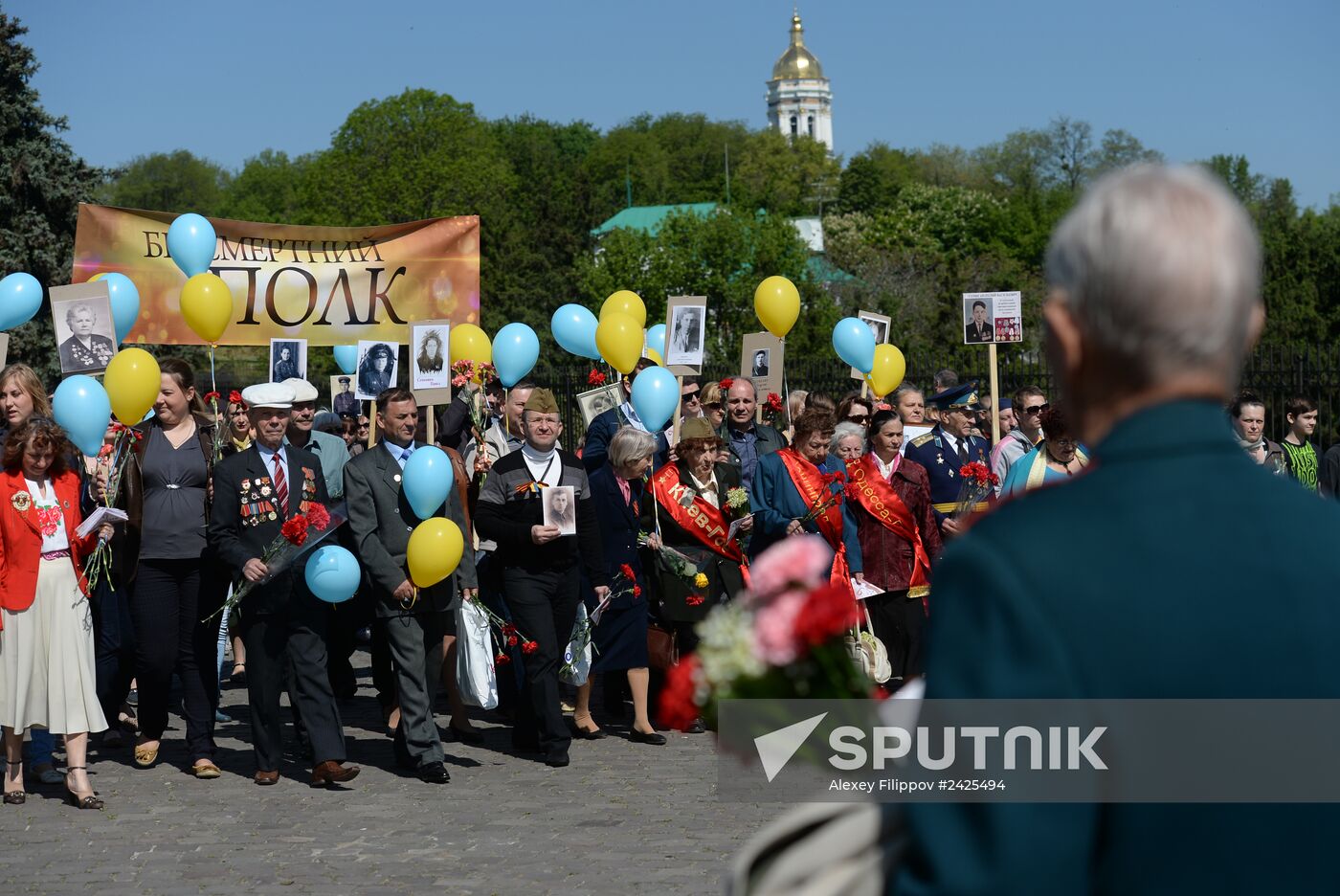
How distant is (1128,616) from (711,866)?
5.39 meters

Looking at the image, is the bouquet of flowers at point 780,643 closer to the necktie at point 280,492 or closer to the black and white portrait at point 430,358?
the necktie at point 280,492

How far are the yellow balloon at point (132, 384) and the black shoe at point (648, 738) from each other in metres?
3.56

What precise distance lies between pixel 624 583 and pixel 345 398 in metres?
5.96

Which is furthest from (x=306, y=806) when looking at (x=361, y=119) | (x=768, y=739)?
(x=361, y=119)

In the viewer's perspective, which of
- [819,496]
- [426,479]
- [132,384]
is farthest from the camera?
[819,496]

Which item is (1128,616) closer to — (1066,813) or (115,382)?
(1066,813)

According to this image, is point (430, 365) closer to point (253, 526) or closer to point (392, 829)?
point (253, 526)

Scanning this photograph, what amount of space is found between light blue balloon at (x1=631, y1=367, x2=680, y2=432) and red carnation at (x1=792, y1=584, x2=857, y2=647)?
882 cm

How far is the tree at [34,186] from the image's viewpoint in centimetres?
3156

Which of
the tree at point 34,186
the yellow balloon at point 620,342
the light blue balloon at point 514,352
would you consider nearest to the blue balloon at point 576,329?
the light blue balloon at point 514,352

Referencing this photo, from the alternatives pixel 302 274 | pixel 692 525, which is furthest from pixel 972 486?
pixel 302 274

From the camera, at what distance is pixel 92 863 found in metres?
6.76

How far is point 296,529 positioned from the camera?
7.79 metres

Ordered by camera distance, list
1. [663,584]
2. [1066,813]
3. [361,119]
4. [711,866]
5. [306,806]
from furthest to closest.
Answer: [361,119] → [663,584] → [306,806] → [711,866] → [1066,813]
